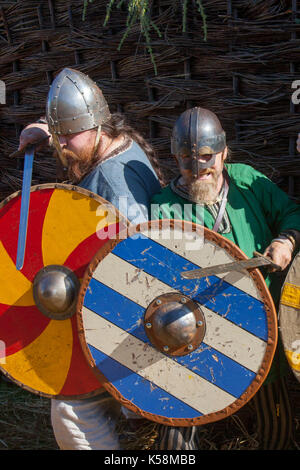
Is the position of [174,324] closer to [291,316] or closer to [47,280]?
[291,316]

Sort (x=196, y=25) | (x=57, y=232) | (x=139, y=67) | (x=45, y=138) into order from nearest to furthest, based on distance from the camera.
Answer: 1. (x=57, y=232)
2. (x=45, y=138)
3. (x=196, y=25)
4. (x=139, y=67)

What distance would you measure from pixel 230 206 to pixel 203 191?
0.14m

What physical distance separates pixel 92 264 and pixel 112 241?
5.0 inches

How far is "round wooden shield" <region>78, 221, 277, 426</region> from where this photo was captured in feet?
7.66

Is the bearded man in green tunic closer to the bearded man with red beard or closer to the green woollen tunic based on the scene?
the green woollen tunic

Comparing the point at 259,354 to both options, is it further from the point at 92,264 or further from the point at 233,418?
the point at 233,418

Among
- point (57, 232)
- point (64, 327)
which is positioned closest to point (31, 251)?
point (57, 232)

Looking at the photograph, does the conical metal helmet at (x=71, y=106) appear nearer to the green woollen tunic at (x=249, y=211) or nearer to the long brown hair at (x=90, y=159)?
the long brown hair at (x=90, y=159)

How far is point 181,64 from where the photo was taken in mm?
3480

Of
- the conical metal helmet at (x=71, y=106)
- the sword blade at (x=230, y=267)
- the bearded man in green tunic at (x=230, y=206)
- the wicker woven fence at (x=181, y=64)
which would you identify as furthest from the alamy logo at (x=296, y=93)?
the sword blade at (x=230, y=267)

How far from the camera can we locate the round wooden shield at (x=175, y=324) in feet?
7.66

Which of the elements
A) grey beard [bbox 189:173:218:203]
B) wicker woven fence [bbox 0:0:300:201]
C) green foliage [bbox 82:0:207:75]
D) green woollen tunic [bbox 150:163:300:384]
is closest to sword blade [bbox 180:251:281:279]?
green woollen tunic [bbox 150:163:300:384]

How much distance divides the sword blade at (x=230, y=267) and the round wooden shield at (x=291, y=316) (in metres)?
0.11

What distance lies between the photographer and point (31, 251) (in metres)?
2.70
